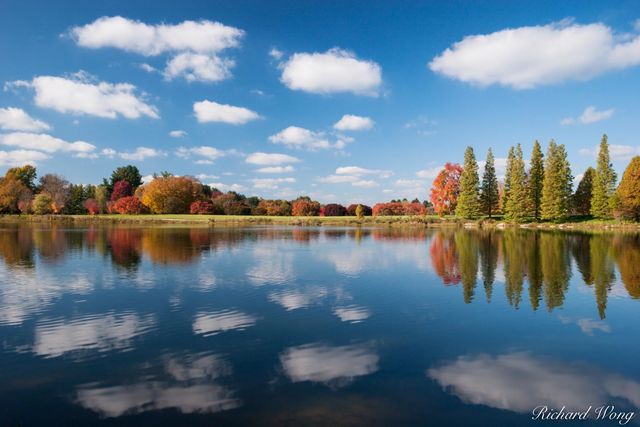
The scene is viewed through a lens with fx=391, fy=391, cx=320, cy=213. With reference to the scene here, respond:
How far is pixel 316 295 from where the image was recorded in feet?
53.8

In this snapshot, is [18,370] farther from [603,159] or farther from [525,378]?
[603,159]

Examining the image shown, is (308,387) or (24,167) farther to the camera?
(24,167)

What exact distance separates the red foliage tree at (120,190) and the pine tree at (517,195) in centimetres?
11499

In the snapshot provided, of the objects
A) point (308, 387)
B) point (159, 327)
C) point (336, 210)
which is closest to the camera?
point (308, 387)

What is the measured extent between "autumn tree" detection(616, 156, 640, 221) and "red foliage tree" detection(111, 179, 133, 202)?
132538 mm

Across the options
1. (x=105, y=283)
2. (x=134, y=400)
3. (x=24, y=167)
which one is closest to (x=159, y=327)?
(x=134, y=400)

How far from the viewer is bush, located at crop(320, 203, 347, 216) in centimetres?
13575

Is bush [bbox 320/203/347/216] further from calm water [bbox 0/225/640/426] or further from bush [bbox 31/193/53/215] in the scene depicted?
calm water [bbox 0/225/640/426]

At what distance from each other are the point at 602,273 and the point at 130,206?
4611 inches

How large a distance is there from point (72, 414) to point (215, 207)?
116m

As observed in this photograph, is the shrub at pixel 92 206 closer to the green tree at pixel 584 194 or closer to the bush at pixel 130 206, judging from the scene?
the bush at pixel 130 206

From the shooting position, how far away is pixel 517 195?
78500mm

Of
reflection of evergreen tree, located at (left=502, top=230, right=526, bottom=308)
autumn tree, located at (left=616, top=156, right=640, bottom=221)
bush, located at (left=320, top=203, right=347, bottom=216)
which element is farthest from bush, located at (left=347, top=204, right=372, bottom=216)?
reflection of evergreen tree, located at (left=502, top=230, right=526, bottom=308)

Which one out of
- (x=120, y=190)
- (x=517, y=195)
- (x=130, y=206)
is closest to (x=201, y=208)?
(x=130, y=206)
